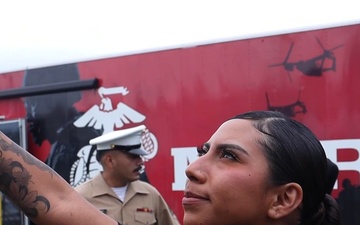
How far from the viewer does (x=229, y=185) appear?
121cm

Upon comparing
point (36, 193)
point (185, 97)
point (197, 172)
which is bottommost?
point (185, 97)

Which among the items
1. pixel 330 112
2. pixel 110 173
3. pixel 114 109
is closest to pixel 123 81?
pixel 114 109

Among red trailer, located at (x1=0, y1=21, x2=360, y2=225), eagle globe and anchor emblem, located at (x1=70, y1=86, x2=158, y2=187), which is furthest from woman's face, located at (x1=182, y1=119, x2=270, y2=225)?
eagle globe and anchor emblem, located at (x1=70, y1=86, x2=158, y2=187)

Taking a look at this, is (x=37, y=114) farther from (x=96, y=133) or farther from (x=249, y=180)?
(x=249, y=180)

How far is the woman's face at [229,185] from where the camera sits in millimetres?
1202

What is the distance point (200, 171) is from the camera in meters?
1.23

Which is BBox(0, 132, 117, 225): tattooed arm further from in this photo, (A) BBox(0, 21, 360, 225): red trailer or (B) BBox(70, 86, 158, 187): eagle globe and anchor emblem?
(B) BBox(70, 86, 158, 187): eagle globe and anchor emblem

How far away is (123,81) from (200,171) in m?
2.88

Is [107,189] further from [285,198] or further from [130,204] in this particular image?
[285,198]

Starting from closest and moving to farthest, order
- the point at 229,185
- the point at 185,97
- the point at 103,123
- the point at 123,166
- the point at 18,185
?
the point at 229,185 < the point at 18,185 < the point at 123,166 < the point at 185,97 < the point at 103,123

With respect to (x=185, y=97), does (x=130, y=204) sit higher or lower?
lower

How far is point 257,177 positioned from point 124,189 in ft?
7.50

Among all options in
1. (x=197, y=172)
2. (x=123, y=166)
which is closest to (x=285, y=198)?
(x=197, y=172)

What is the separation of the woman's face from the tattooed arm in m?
Answer: 0.33
